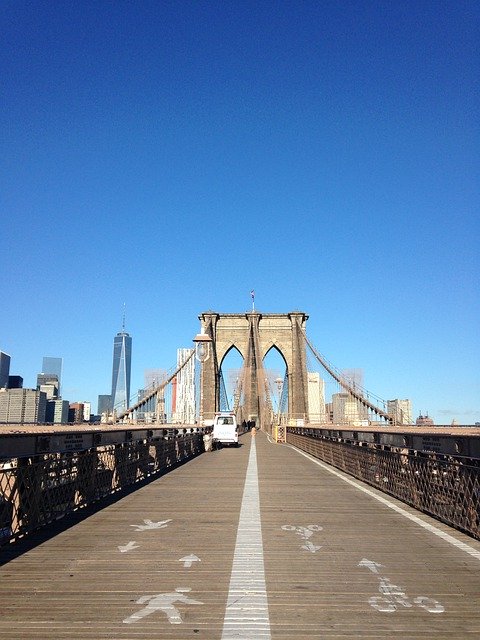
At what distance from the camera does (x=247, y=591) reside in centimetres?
492

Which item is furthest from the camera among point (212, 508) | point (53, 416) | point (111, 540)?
point (53, 416)

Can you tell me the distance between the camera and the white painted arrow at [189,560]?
582cm

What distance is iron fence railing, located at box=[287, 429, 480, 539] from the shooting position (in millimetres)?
7453

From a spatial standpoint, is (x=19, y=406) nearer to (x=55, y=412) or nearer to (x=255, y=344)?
(x=55, y=412)

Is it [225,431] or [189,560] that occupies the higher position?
[225,431]

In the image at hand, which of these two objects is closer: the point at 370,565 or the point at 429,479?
the point at 370,565

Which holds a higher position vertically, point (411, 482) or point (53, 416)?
point (53, 416)

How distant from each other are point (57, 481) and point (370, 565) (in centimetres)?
474

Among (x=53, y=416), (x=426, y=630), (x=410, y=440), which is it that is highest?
(x=53, y=416)

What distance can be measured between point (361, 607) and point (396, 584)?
0.81 metres

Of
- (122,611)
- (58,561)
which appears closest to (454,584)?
(122,611)

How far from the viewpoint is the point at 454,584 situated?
5.20m

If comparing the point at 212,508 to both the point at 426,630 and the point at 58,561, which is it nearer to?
the point at 58,561

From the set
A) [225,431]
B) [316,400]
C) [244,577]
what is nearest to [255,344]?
[316,400]
